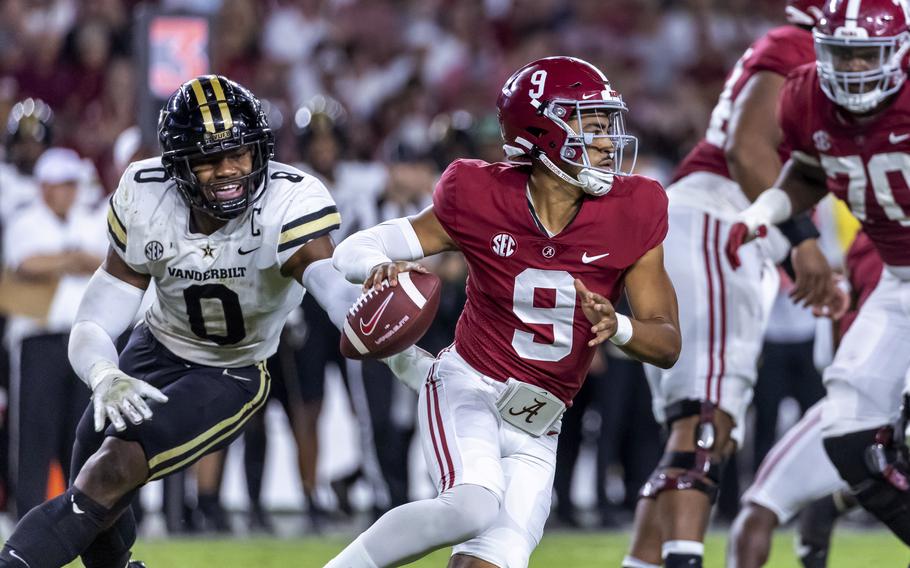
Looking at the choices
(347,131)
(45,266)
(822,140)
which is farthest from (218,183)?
(347,131)

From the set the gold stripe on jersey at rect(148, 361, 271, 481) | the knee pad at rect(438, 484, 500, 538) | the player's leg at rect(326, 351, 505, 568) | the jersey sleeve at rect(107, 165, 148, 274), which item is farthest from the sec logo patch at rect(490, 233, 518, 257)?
the jersey sleeve at rect(107, 165, 148, 274)

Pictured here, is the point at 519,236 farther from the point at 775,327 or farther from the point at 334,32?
the point at 334,32

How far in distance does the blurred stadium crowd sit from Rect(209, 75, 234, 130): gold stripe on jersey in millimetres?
2931

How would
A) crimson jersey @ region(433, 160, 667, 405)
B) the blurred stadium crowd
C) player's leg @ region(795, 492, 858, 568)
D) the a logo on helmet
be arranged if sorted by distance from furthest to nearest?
the blurred stadium crowd
player's leg @ region(795, 492, 858, 568)
the a logo on helmet
crimson jersey @ region(433, 160, 667, 405)

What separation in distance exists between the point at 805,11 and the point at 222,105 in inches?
81.1

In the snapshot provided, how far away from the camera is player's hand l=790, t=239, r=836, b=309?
193 inches

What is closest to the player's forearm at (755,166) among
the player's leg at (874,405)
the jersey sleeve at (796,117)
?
the jersey sleeve at (796,117)

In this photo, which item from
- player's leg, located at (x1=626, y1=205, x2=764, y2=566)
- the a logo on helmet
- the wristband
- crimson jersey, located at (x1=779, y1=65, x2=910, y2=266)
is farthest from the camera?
the wristband

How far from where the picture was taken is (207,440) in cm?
441

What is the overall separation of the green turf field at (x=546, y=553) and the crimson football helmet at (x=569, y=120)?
110 inches

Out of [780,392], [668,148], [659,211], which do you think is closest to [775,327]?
[780,392]

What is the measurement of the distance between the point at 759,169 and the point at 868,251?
0.90m

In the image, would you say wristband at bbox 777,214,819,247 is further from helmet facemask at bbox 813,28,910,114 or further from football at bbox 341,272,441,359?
football at bbox 341,272,441,359

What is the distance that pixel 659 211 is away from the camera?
166 inches
